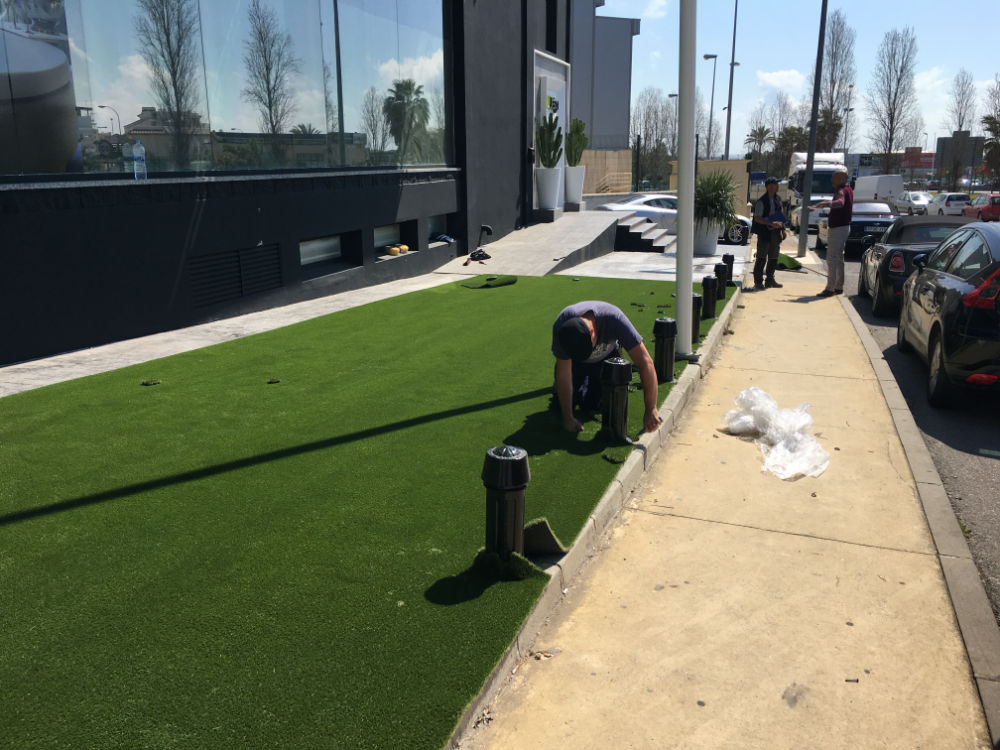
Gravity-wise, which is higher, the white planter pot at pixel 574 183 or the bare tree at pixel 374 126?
the bare tree at pixel 374 126

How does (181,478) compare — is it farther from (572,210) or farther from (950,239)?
(572,210)

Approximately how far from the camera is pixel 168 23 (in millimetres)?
9500

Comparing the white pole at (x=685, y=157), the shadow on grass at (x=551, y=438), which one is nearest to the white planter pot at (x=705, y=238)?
the white pole at (x=685, y=157)

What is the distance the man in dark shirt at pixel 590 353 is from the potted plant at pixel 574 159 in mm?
16430

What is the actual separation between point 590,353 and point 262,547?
225 cm

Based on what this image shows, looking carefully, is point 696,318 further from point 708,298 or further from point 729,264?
point 729,264

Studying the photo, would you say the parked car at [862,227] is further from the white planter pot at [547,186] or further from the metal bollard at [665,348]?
the metal bollard at [665,348]

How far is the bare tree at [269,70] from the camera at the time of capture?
10859mm

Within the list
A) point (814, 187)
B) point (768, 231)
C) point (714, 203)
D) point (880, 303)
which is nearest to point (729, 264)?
point (768, 231)

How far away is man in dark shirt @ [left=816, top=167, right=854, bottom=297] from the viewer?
12.8 metres

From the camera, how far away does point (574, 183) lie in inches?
856

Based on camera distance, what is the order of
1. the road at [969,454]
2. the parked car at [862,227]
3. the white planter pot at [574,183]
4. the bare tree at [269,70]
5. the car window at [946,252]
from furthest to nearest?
the white planter pot at [574,183] → the parked car at [862,227] → the bare tree at [269,70] → the car window at [946,252] → the road at [969,454]

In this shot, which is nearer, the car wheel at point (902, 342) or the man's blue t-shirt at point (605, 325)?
the man's blue t-shirt at point (605, 325)

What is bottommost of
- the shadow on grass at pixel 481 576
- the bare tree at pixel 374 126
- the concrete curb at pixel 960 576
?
the concrete curb at pixel 960 576
